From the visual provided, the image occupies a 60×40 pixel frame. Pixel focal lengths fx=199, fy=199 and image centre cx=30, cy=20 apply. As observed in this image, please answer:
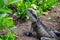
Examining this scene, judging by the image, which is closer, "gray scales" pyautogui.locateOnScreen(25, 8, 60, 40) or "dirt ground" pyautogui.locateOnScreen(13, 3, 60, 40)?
"gray scales" pyautogui.locateOnScreen(25, 8, 60, 40)

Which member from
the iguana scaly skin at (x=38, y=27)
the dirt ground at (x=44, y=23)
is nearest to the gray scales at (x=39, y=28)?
the iguana scaly skin at (x=38, y=27)

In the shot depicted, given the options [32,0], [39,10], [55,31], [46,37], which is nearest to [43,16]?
[39,10]

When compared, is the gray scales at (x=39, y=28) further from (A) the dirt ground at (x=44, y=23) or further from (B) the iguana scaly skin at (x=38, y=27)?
(A) the dirt ground at (x=44, y=23)

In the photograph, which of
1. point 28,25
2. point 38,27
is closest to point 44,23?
point 28,25

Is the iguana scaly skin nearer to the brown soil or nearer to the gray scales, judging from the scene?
the gray scales

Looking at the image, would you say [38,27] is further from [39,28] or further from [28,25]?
[28,25]

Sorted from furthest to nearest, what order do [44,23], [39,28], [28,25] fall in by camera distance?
1. [44,23]
2. [28,25]
3. [39,28]

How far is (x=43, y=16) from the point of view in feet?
19.3

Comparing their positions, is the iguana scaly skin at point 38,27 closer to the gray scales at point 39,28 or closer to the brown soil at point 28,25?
the gray scales at point 39,28

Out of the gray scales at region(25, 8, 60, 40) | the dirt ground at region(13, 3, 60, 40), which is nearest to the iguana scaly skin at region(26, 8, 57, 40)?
the gray scales at region(25, 8, 60, 40)

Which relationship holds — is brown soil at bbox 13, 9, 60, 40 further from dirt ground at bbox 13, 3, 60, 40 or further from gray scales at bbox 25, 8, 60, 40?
gray scales at bbox 25, 8, 60, 40

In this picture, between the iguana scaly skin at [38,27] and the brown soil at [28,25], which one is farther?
the brown soil at [28,25]

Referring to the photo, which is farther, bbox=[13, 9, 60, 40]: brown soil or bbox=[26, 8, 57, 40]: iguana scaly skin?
bbox=[13, 9, 60, 40]: brown soil

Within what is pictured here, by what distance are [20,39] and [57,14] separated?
191 centimetres
